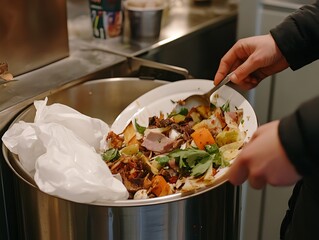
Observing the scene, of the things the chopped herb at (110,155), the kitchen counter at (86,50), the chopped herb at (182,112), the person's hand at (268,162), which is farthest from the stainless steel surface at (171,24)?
the person's hand at (268,162)

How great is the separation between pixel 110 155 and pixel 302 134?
424 millimetres

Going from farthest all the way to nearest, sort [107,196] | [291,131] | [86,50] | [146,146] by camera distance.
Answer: [86,50] → [146,146] → [107,196] → [291,131]

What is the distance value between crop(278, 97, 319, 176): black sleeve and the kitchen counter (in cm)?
57

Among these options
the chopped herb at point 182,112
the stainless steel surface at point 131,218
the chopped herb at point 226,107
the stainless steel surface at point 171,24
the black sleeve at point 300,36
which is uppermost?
the black sleeve at point 300,36

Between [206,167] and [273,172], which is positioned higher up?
A: [273,172]

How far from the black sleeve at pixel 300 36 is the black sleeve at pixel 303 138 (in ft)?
1.16

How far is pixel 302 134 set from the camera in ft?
1.97

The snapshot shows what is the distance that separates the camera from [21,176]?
0.86 m

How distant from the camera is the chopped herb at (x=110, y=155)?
940 millimetres

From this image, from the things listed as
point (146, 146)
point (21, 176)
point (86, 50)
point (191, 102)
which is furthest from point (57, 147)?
point (86, 50)

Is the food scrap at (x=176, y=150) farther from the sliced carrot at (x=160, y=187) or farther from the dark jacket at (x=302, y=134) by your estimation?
the dark jacket at (x=302, y=134)

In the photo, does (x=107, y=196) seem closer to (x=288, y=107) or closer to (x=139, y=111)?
(x=139, y=111)

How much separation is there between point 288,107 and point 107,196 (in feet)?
2.53

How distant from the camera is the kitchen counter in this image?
3.48 feet
